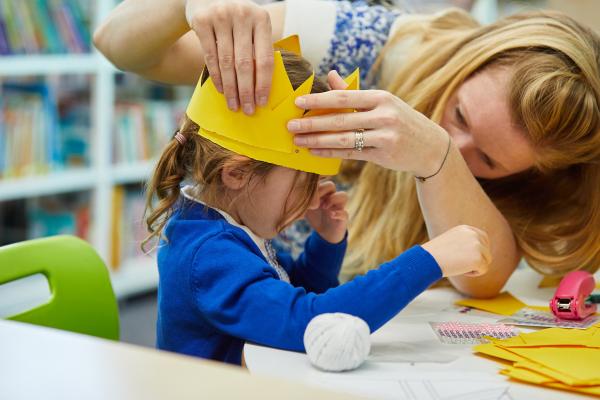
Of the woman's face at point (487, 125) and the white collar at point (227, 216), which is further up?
the woman's face at point (487, 125)

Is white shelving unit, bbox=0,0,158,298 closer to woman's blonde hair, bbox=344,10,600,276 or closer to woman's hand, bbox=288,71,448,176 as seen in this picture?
woman's blonde hair, bbox=344,10,600,276

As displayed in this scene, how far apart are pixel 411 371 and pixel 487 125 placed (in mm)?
561

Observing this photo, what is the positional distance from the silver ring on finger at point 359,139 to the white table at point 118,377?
502mm

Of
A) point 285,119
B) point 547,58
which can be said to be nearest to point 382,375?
point 285,119

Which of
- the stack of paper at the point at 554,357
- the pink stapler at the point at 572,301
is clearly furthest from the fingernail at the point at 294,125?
the pink stapler at the point at 572,301

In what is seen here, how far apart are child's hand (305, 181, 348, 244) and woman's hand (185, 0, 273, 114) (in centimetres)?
34

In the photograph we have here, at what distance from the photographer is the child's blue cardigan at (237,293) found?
38.0 inches

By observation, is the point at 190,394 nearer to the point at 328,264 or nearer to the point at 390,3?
the point at 328,264

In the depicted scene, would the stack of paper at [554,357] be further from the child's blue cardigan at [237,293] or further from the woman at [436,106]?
the woman at [436,106]

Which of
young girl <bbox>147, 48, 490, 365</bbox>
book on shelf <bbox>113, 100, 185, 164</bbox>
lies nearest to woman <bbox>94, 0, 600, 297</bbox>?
young girl <bbox>147, 48, 490, 365</bbox>

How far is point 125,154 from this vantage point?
129 inches

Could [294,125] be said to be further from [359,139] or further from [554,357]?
[554,357]

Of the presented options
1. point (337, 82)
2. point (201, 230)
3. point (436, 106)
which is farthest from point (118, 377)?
point (436, 106)

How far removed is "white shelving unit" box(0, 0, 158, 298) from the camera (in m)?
2.79
